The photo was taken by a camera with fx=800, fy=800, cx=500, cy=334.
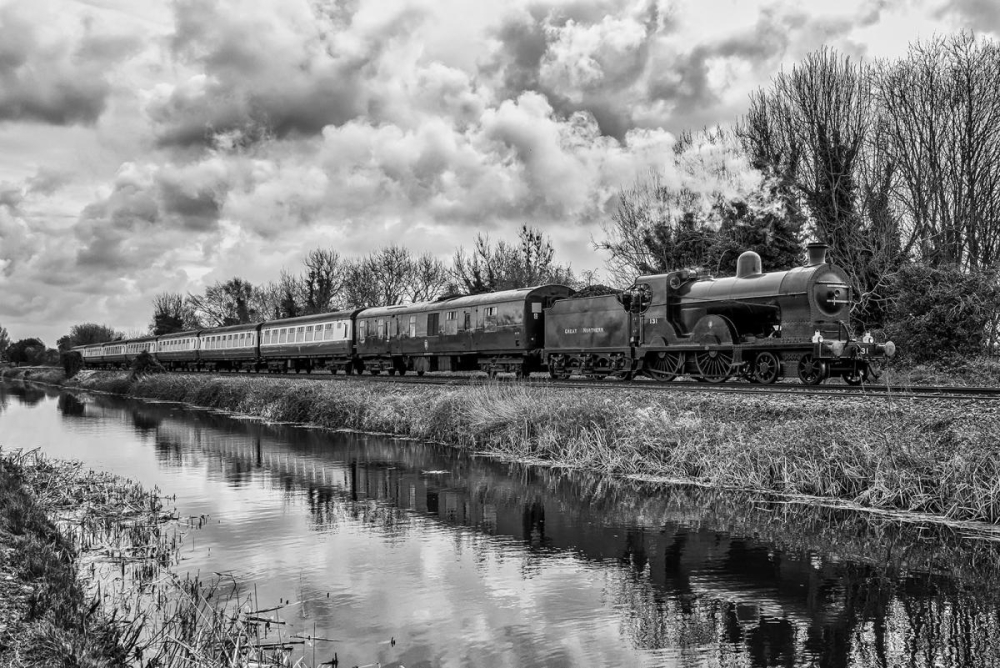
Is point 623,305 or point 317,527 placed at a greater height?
point 623,305

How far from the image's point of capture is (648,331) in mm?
20328

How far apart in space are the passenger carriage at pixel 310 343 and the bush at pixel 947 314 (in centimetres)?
2244

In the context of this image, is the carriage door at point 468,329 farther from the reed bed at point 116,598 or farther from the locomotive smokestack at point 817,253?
the reed bed at point 116,598

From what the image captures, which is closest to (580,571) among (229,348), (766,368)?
(766,368)

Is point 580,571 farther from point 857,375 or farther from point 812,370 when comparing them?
point 857,375

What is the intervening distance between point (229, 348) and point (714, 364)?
3667 centimetres

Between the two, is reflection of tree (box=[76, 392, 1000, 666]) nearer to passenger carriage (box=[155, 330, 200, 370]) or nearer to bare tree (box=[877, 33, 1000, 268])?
bare tree (box=[877, 33, 1000, 268])

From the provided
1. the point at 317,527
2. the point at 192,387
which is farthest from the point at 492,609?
the point at 192,387

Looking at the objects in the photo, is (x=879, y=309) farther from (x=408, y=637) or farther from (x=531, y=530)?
(x=408, y=637)

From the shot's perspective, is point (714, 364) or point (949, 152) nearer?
point (714, 364)

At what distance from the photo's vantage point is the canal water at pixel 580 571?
6.04 m

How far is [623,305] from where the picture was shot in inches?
829

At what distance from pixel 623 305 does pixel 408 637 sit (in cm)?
1558

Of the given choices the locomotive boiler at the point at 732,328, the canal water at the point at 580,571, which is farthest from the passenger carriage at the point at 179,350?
the canal water at the point at 580,571
